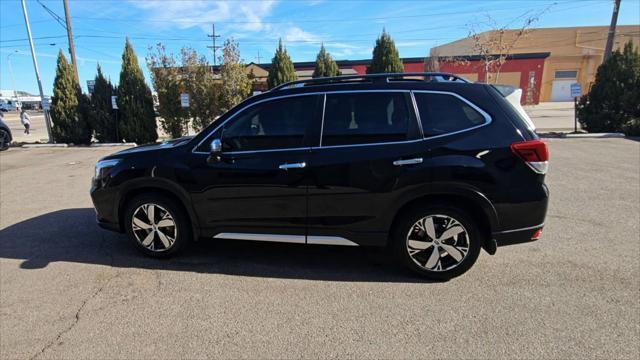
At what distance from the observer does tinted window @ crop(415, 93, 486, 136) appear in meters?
3.33

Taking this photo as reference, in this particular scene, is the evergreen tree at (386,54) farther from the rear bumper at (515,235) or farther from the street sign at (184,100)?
the rear bumper at (515,235)

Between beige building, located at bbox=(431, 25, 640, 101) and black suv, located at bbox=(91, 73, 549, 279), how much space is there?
42.8 m

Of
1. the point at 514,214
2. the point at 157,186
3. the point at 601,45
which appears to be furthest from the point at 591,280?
the point at 601,45

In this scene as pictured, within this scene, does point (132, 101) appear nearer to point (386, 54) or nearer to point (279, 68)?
point (279, 68)

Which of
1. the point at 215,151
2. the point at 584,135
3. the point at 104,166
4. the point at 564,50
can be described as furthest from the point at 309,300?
the point at 564,50

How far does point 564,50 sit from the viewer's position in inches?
2014

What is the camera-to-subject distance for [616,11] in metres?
17.3

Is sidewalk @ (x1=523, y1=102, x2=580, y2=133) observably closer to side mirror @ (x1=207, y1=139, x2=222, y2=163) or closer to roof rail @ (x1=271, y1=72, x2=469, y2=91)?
roof rail @ (x1=271, y1=72, x2=469, y2=91)

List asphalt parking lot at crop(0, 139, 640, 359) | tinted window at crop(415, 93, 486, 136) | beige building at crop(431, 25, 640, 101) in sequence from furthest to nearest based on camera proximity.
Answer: beige building at crop(431, 25, 640, 101) < tinted window at crop(415, 93, 486, 136) < asphalt parking lot at crop(0, 139, 640, 359)

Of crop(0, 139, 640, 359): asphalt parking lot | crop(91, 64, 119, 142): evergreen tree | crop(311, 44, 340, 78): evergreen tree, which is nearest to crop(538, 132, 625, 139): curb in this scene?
crop(0, 139, 640, 359): asphalt parking lot

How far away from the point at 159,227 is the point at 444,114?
3177mm

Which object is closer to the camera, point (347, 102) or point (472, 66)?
point (347, 102)

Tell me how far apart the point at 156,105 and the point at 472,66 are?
34.6m

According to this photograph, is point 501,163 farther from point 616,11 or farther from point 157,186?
point 616,11
